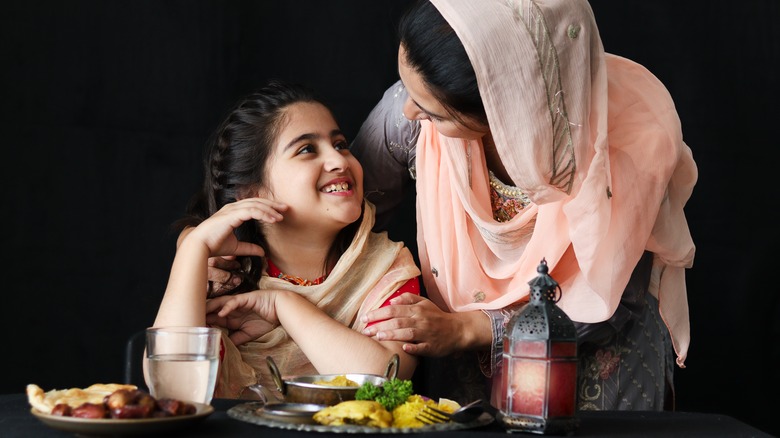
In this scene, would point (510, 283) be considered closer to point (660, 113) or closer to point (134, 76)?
point (660, 113)

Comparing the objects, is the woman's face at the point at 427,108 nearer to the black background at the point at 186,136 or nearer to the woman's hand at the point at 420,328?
the woman's hand at the point at 420,328

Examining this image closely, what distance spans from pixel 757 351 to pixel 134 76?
1.83 meters

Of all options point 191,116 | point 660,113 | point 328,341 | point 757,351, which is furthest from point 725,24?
point 328,341

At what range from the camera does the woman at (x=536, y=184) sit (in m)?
1.45

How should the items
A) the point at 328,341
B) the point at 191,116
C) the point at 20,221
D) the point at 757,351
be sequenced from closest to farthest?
the point at 328,341 < the point at 20,221 < the point at 191,116 < the point at 757,351

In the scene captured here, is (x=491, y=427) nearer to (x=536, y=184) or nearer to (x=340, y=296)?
(x=536, y=184)

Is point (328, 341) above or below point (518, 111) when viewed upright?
below

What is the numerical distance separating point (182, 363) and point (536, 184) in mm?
686

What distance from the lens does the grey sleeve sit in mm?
1897

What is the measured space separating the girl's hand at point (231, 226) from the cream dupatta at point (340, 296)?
11 cm

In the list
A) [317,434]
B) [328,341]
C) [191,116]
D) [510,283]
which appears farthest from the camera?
[191,116]

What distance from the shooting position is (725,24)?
105 inches

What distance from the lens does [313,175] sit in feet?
5.74

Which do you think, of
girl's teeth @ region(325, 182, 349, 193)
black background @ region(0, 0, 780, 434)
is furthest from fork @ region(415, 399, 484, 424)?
black background @ region(0, 0, 780, 434)
